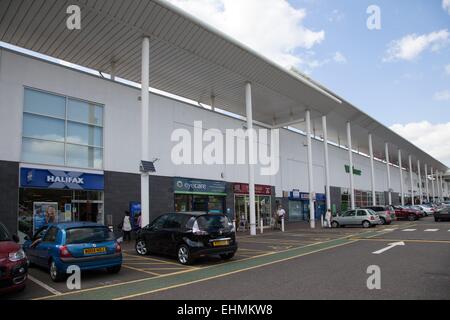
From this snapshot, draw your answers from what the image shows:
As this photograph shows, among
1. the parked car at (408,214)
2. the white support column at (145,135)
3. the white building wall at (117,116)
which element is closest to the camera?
the white building wall at (117,116)

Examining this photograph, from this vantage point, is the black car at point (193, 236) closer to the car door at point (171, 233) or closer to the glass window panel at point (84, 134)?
the car door at point (171, 233)

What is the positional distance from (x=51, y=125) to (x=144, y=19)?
6321 mm

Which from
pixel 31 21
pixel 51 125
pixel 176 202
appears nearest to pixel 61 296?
pixel 51 125

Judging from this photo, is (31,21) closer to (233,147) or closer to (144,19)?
(144,19)

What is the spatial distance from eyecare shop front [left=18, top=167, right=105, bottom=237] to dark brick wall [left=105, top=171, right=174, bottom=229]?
460 millimetres

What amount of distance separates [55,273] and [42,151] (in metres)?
9.41

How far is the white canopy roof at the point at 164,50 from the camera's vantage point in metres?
15.8

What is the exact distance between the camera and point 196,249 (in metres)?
10.8

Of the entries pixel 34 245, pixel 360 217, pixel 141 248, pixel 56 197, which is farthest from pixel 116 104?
pixel 360 217

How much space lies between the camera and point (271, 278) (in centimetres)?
866

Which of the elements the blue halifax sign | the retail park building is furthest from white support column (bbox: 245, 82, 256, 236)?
the blue halifax sign

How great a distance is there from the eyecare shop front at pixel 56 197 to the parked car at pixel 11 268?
29.6 ft

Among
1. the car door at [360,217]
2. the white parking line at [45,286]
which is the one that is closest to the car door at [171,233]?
the white parking line at [45,286]

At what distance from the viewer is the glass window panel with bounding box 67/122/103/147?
17969mm
